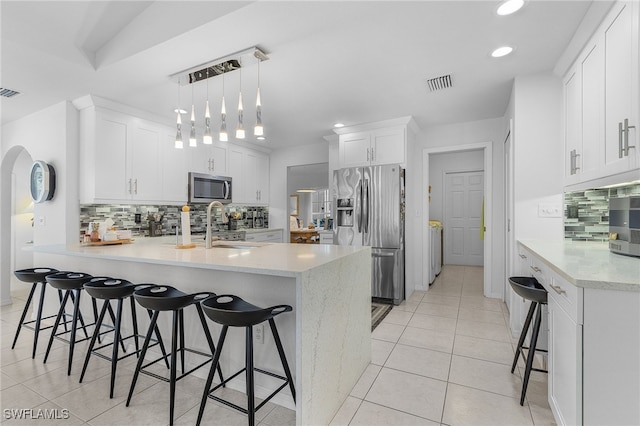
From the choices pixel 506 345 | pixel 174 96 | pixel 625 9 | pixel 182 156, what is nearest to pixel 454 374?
pixel 506 345

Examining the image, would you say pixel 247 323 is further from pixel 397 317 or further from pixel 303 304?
pixel 397 317

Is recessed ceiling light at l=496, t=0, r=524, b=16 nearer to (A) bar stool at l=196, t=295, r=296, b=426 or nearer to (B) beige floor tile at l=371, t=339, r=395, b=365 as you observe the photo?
(A) bar stool at l=196, t=295, r=296, b=426

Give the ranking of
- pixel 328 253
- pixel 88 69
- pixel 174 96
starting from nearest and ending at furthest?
pixel 328 253 → pixel 88 69 → pixel 174 96

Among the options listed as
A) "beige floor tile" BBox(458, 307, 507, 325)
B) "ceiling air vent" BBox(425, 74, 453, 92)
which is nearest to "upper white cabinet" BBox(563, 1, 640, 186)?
"ceiling air vent" BBox(425, 74, 453, 92)

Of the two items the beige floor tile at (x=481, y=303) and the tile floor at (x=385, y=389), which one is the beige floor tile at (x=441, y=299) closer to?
the beige floor tile at (x=481, y=303)

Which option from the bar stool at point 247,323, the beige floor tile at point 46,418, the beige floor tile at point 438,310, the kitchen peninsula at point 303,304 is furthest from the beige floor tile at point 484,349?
the beige floor tile at point 46,418

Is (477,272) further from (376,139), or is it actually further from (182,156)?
(182,156)

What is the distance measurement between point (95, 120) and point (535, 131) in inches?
177

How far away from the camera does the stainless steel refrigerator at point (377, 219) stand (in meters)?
4.05

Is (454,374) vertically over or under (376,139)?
under

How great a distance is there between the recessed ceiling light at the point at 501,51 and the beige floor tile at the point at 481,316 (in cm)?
257

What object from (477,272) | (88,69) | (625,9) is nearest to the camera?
(625,9)

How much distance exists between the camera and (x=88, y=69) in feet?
8.77

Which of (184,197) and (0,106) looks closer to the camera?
(0,106)
